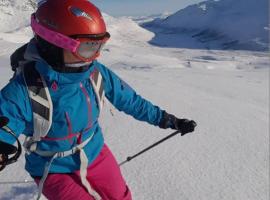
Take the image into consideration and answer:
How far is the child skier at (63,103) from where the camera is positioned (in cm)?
149

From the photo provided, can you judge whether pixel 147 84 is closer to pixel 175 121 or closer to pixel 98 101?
pixel 175 121

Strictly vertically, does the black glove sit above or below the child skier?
below

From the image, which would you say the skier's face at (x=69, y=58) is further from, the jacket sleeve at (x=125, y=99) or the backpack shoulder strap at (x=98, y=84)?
the jacket sleeve at (x=125, y=99)

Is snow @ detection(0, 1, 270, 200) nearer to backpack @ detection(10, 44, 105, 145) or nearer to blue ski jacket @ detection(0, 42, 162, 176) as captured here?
blue ski jacket @ detection(0, 42, 162, 176)

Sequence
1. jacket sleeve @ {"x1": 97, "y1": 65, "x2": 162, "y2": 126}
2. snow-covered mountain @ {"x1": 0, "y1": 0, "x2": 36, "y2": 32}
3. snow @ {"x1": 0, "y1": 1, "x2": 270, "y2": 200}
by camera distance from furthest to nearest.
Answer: snow-covered mountain @ {"x1": 0, "y1": 0, "x2": 36, "y2": 32} < snow @ {"x1": 0, "y1": 1, "x2": 270, "y2": 200} < jacket sleeve @ {"x1": 97, "y1": 65, "x2": 162, "y2": 126}

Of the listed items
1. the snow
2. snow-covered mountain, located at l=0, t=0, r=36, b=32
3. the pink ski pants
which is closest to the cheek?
the pink ski pants

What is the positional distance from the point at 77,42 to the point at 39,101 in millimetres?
263

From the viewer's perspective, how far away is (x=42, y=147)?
5.34 feet

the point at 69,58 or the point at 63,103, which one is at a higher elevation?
the point at 69,58

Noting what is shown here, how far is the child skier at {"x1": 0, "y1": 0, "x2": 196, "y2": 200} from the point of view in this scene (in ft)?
4.89

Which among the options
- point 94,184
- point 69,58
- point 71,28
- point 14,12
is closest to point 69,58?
point 69,58

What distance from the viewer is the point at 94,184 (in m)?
1.72

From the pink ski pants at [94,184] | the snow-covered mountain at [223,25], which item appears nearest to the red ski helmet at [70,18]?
the pink ski pants at [94,184]

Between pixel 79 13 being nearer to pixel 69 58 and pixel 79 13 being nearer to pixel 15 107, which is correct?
pixel 69 58
